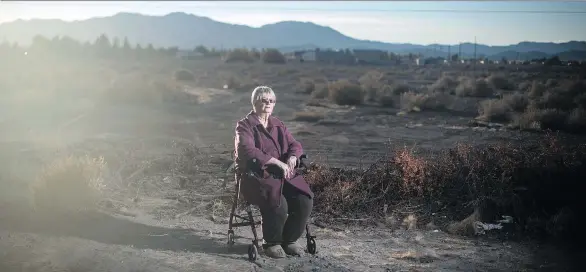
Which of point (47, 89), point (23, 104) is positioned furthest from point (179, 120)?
point (47, 89)

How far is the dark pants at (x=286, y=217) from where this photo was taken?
18.6ft

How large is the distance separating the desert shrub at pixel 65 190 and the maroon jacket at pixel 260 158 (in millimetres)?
2964

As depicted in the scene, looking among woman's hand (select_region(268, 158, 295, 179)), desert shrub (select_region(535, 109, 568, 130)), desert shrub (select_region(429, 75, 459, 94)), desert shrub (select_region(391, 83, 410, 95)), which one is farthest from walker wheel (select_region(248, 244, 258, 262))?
desert shrub (select_region(429, 75, 459, 94))

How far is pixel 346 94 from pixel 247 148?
879 inches

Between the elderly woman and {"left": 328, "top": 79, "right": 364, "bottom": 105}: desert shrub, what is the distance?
2175cm

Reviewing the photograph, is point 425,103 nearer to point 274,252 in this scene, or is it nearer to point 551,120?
point 551,120

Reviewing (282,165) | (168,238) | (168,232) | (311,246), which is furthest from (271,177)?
(168,232)

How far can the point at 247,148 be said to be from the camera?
18.2 feet

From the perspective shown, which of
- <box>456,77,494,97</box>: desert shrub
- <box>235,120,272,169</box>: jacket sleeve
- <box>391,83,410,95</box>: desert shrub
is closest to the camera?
<box>235,120,272,169</box>: jacket sleeve

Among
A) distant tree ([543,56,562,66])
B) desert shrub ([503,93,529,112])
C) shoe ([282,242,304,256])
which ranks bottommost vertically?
desert shrub ([503,93,529,112])

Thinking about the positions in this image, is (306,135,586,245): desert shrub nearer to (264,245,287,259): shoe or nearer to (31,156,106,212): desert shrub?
(264,245,287,259): shoe

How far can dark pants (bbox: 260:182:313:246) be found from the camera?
18.6ft

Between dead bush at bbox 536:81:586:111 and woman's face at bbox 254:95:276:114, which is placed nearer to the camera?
woman's face at bbox 254:95:276:114

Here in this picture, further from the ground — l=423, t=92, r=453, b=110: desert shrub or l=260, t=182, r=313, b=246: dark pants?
l=260, t=182, r=313, b=246: dark pants
